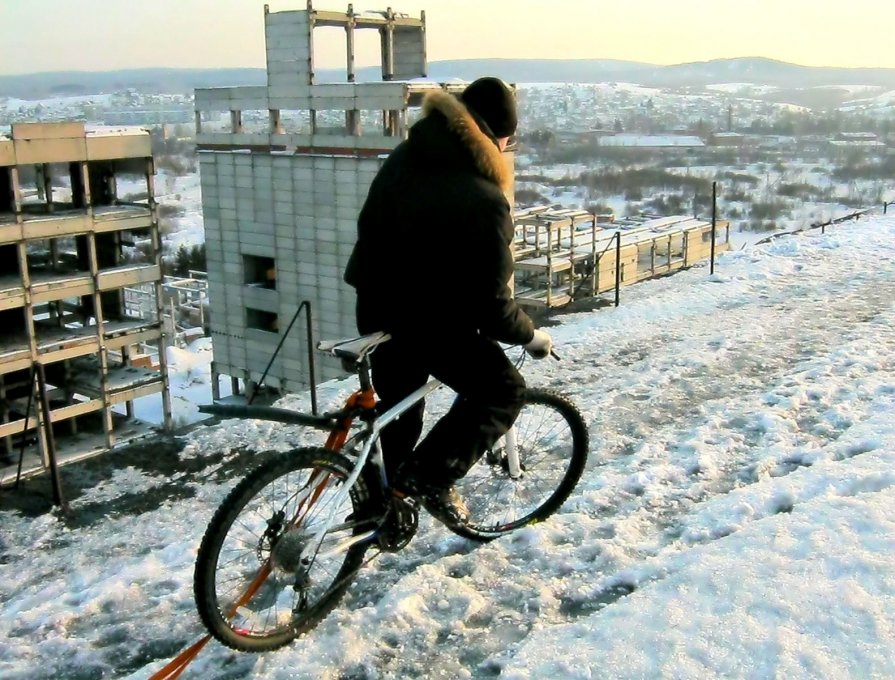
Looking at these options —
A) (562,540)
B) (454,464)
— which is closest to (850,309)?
(562,540)

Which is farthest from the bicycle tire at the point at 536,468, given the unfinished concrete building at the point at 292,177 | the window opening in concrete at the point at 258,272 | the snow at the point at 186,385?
the snow at the point at 186,385

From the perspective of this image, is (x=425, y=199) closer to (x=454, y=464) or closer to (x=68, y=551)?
(x=454, y=464)

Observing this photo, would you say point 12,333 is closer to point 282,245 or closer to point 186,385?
point 282,245

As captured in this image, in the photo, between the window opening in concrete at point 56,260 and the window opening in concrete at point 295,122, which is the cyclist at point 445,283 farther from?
the window opening in concrete at point 295,122

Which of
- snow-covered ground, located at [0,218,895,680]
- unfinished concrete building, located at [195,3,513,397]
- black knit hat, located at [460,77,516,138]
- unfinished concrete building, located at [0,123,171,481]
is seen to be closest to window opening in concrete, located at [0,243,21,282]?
unfinished concrete building, located at [0,123,171,481]

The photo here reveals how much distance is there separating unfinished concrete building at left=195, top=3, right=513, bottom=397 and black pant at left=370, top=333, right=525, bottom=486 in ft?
64.2

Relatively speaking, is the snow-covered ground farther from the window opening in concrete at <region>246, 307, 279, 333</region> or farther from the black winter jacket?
the window opening in concrete at <region>246, 307, 279, 333</region>

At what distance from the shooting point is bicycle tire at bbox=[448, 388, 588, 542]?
14.6 feet

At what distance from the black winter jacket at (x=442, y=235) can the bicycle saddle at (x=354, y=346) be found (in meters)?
0.09

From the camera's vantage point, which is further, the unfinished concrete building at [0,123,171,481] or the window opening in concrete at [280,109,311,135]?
the window opening in concrete at [280,109,311,135]

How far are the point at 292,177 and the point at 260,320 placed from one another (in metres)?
5.03

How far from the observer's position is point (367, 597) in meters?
3.81

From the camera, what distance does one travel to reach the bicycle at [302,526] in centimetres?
313

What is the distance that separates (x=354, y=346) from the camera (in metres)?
3.41
